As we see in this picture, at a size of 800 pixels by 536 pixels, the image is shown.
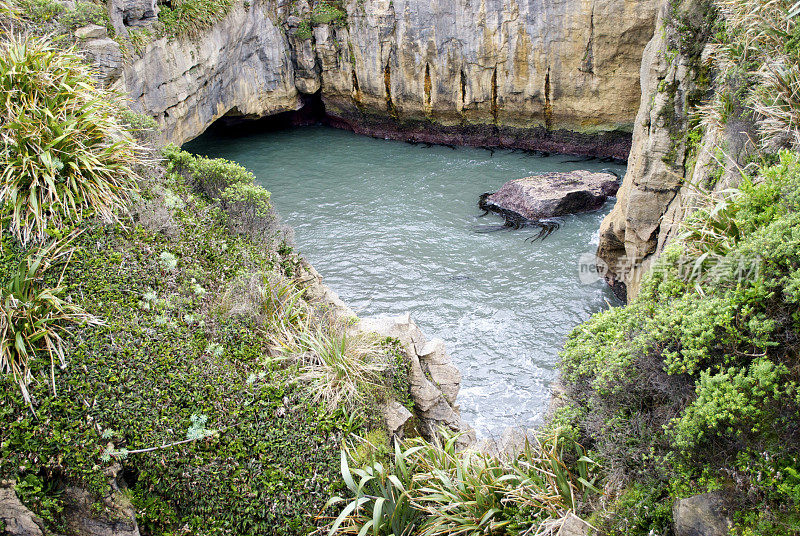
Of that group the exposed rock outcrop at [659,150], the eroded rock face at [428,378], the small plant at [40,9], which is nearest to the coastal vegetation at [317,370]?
the eroded rock face at [428,378]

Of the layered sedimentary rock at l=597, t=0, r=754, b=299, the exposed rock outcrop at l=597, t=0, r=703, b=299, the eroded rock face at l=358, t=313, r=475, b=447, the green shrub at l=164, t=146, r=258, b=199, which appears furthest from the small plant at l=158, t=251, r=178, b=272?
the exposed rock outcrop at l=597, t=0, r=703, b=299

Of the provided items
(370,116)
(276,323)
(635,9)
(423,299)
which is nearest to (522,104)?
(635,9)

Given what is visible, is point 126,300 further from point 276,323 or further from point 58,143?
point 58,143

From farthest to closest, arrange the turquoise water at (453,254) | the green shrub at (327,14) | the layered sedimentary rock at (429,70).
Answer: the green shrub at (327,14) → the layered sedimentary rock at (429,70) → the turquoise water at (453,254)

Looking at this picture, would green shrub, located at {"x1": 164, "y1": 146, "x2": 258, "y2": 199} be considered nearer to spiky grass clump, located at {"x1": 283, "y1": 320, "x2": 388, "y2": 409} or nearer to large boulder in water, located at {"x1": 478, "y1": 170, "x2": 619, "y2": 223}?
spiky grass clump, located at {"x1": 283, "y1": 320, "x2": 388, "y2": 409}

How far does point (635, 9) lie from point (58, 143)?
46.8ft

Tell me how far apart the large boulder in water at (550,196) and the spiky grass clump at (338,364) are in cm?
805

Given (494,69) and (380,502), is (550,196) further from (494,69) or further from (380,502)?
(380,502)

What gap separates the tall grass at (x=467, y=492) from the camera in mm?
4383

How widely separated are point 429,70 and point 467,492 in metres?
16.1

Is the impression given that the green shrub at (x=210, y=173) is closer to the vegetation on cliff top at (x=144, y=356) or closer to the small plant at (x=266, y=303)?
the vegetation on cliff top at (x=144, y=356)

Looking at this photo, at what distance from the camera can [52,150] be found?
5914 millimetres

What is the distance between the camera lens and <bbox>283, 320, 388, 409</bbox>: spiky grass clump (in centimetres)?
550

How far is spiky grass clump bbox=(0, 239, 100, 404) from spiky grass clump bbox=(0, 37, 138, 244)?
512 mm
